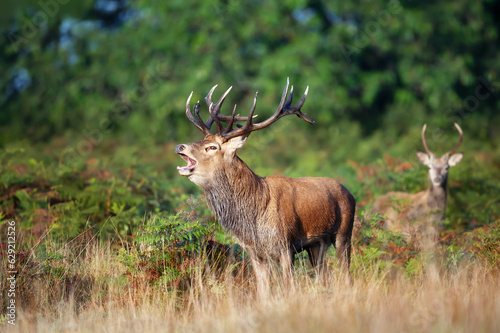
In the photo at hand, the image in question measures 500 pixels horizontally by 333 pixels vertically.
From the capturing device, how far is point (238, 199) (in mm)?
7027

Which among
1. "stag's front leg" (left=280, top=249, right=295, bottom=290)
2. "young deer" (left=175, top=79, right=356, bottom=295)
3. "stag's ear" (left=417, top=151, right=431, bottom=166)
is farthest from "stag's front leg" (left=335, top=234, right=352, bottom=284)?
"stag's ear" (left=417, top=151, right=431, bottom=166)

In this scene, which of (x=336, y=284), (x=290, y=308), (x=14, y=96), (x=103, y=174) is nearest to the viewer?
(x=290, y=308)

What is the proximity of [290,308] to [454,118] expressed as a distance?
21.5 m

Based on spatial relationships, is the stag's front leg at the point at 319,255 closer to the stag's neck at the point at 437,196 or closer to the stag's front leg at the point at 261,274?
the stag's front leg at the point at 261,274

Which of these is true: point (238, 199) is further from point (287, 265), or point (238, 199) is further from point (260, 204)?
point (287, 265)

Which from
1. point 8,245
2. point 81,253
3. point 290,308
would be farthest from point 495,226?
point 8,245

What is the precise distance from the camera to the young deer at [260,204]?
684 centimetres

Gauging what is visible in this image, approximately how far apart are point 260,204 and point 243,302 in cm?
119

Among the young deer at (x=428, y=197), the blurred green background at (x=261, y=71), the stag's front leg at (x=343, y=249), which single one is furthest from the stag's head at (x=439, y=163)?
the blurred green background at (x=261, y=71)

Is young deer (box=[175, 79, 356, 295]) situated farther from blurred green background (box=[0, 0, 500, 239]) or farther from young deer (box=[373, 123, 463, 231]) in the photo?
blurred green background (box=[0, 0, 500, 239])

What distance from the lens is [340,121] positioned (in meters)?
24.0

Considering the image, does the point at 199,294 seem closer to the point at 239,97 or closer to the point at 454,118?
the point at 239,97

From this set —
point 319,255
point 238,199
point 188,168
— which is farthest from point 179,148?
point 319,255

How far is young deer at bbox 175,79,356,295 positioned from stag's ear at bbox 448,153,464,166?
21.1 ft
